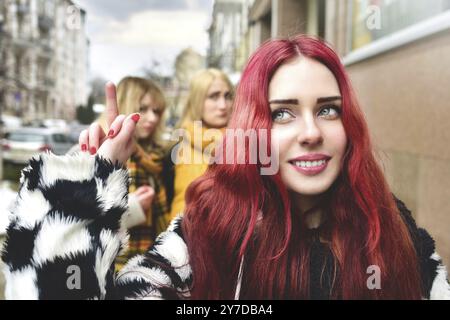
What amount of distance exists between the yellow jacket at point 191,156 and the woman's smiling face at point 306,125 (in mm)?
1527

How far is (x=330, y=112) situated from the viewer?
113cm

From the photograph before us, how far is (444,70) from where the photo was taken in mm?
2580

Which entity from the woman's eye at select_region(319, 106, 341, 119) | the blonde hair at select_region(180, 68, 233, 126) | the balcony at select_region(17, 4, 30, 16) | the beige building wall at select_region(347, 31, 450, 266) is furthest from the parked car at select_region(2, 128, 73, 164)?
the woman's eye at select_region(319, 106, 341, 119)

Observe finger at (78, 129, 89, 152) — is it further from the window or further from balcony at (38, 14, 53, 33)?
balcony at (38, 14, 53, 33)

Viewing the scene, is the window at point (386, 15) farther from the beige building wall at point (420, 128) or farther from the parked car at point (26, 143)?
the parked car at point (26, 143)

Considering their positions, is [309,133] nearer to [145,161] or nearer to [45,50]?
[145,161]

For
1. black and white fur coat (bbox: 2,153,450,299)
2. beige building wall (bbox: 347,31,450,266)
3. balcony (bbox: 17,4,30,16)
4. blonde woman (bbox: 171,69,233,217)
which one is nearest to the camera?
black and white fur coat (bbox: 2,153,450,299)

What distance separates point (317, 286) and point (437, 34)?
2084 millimetres

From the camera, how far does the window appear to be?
2.96 metres

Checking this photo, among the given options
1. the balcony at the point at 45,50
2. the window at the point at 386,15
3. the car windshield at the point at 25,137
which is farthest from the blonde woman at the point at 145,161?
the car windshield at the point at 25,137

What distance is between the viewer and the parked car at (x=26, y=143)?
1155 cm

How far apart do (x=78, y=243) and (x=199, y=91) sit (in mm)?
2035

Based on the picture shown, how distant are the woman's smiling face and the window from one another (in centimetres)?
194

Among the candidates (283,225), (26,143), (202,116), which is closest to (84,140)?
(283,225)
